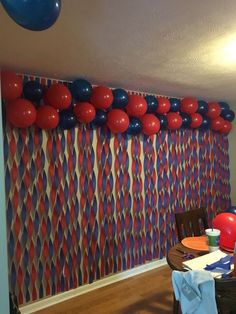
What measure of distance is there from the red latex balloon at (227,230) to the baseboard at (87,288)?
59.6 inches

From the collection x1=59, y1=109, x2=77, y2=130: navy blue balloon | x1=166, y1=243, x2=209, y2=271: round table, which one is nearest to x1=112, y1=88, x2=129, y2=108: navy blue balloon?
x1=59, y1=109, x2=77, y2=130: navy blue balloon

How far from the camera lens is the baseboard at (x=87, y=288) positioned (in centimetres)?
248

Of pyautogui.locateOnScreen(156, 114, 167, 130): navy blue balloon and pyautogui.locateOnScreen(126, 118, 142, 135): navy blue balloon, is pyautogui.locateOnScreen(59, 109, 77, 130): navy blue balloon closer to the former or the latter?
pyautogui.locateOnScreen(126, 118, 142, 135): navy blue balloon

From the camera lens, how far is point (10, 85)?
2.13 metres

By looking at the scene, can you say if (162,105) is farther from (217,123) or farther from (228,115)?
(228,115)

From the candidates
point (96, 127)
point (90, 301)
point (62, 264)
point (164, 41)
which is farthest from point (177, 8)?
point (90, 301)

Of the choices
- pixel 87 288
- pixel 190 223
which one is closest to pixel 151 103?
pixel 190 223

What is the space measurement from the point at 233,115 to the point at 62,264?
3081mm

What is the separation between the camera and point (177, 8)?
4.70ft

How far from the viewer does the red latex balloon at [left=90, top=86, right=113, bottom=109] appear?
2.59 m

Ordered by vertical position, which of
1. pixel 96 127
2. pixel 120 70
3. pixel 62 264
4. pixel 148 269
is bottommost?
pixel 148 269

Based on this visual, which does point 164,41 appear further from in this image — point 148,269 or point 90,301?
point 148,269

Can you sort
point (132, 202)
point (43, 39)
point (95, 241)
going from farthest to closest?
point (132, 202) < point (95, 241) < point (43, 39)

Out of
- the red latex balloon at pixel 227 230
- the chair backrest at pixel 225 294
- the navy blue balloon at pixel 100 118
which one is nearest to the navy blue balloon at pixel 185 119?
the navy blue balloon at pixel 100 118
